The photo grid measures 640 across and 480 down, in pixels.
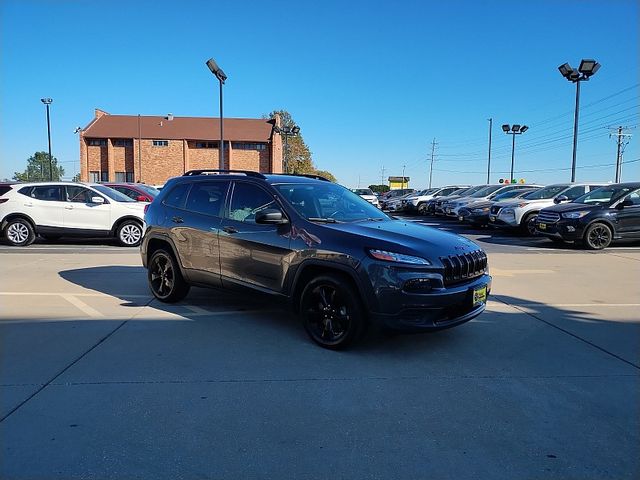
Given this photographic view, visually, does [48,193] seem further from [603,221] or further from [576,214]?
[603,221]

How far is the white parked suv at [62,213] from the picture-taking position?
12234 millimetres

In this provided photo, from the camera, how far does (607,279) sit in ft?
27.9

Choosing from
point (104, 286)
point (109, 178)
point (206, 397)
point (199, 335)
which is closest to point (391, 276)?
point (206, 397)

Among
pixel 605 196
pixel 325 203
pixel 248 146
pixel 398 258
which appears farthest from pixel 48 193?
pixel 248 146

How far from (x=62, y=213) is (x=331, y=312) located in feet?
33.3

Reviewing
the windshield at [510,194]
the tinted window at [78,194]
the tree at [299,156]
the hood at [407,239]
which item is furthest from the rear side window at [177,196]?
the tree at [299,156]

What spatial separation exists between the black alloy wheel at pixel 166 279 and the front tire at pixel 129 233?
645 cm

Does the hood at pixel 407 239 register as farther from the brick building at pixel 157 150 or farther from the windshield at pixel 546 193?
the brick building at pixel 157 150

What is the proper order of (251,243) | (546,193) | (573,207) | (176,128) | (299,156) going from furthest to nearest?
(299,156)
(176,128)
(546,193)
(573,207)
(251,243)

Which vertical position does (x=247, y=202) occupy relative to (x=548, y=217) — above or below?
above

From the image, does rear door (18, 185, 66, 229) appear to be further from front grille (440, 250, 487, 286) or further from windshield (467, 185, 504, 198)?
windshield (467, 185, 504, 198)

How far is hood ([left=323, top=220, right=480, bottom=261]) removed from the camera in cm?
437

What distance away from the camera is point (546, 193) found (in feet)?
54.7

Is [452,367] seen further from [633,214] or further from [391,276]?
[633,214]
